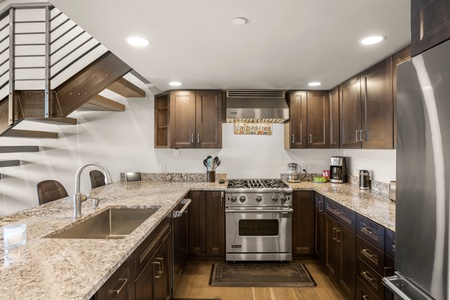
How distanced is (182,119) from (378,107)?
237 cm

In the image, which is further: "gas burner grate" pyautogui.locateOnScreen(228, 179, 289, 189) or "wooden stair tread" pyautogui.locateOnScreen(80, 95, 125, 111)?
"gas burner grate" pyautogui.locateOnScreen(228, 179, 289, 189)

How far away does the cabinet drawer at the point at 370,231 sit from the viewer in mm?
1844

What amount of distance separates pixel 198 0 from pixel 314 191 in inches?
104

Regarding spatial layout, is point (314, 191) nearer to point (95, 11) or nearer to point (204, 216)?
point (204, 216)

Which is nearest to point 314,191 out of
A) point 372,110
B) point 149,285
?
point 372,110

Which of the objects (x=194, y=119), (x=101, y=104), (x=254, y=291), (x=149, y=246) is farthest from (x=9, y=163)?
(x=254, y=291)

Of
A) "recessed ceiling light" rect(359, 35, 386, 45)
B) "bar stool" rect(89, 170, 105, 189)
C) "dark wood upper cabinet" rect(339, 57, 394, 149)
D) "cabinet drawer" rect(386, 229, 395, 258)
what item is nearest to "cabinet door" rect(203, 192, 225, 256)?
"bar stool" rect(89, 170, 105, 189)

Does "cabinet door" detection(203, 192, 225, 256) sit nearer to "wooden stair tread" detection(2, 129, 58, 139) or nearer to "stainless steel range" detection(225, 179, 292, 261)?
"stainless steel range" detection(225, 179, 292, 261)

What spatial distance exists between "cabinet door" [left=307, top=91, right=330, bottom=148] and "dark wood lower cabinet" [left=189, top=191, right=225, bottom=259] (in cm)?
154

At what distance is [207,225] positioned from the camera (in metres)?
3.36

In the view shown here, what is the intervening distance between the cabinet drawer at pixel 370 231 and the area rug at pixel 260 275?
3.47ft

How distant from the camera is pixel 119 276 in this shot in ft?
4.16

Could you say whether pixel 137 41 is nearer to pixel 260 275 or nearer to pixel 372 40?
pixel 372 40

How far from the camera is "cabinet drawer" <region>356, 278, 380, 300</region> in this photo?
1953 mm
